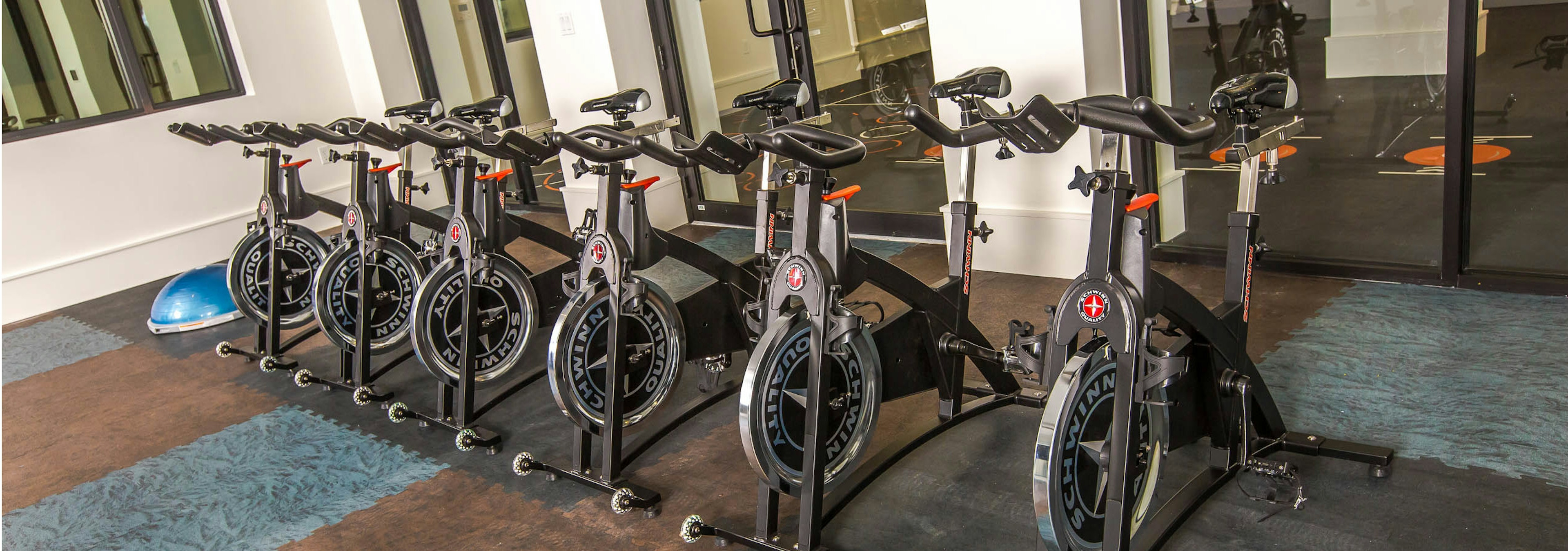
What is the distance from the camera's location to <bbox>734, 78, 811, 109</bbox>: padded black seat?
3.05 meters

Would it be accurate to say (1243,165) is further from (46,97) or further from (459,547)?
(46,97)

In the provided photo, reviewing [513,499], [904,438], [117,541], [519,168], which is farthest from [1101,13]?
[519,168]

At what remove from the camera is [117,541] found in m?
2.96

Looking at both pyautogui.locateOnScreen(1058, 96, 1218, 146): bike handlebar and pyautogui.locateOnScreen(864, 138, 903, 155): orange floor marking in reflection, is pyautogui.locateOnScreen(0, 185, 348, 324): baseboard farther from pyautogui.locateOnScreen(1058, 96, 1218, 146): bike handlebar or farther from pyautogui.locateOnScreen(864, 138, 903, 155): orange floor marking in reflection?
pyautogui.locateOnScreen(1058, 96, 1218, 146): bike handlebar

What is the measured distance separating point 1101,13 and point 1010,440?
1752mm

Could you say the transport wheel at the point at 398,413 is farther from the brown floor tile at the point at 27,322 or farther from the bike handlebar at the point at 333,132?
the brown floor tile at the point at 27,322

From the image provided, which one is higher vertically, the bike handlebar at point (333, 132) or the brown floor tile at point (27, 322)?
the bike handlebar at point (333, 132)

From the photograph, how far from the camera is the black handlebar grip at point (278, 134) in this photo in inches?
152

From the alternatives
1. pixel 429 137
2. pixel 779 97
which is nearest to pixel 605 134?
pixel 779 97

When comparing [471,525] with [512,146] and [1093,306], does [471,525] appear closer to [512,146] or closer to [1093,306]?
[512,146]

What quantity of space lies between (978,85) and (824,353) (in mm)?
1050

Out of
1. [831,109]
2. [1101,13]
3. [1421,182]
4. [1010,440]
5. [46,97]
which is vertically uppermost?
[46,97]

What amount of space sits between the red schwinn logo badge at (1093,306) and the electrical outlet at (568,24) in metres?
3.99

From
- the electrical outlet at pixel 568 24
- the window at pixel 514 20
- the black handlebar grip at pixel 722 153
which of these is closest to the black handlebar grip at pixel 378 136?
the black handlebar grip at pixel 722 153
